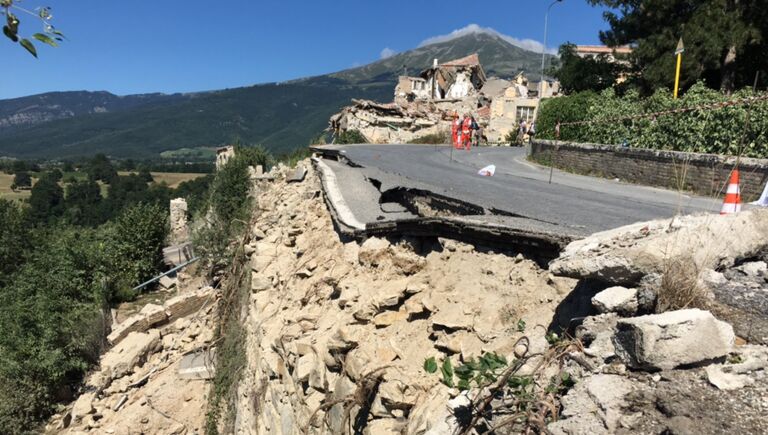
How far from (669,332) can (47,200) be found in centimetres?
8303

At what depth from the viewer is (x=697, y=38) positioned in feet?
54.6

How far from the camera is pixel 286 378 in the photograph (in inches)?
219

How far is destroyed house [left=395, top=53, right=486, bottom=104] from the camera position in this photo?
43812 millimetres

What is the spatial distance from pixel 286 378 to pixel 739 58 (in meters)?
20.1

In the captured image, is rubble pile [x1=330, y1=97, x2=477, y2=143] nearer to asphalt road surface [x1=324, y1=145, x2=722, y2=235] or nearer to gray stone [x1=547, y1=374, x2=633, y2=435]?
asphalt road surface [x1=324, y1=145, x2=722, y2=235]

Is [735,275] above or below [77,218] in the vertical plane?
above

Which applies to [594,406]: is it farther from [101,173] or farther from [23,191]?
[101,173]

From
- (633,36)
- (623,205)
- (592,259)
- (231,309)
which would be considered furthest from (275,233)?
(633,36)

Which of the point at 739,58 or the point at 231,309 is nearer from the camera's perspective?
the point at 231,309

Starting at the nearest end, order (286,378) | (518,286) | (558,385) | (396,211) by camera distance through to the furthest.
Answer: (558,385)
(518,286)
(286,378)
(396,211)

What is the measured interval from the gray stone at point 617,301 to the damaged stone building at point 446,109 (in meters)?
26.4

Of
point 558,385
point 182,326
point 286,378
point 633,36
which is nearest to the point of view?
point 558,385

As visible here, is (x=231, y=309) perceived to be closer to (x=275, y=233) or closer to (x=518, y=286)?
(x=275, y=233)

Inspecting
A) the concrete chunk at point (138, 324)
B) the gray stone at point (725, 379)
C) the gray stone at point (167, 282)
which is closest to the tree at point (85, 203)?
the gray stone at point (167, 282)
